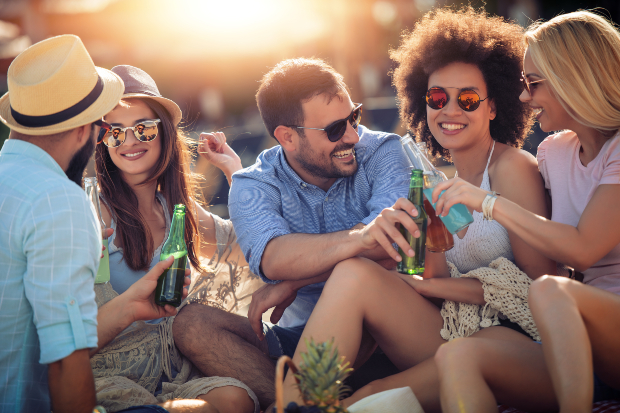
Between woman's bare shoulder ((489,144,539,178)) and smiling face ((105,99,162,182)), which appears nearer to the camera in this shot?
woman's bare shoulder ((489,144,539,178))

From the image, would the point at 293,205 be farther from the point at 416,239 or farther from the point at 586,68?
the point at 586,68

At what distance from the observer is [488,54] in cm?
320

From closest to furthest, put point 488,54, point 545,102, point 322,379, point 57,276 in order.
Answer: point 322,379 < point 57,276 < point 545,102 < point 488,54

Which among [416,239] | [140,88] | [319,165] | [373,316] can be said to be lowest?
[373,316]

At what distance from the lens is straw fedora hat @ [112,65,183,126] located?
336 centimetres

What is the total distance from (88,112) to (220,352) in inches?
59.8

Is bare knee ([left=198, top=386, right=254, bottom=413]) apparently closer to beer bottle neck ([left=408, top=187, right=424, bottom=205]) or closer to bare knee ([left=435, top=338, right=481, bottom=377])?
bare knee ([left=435, top=338, right=481, bottom=377])

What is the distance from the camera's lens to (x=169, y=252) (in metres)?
2.92

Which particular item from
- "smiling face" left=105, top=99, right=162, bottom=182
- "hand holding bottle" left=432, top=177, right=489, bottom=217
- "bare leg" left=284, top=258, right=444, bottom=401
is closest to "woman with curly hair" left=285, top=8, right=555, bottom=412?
"bare leg" left=284, top=258, right=444, bottom=401

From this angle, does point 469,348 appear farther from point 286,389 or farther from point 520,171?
point 520,171

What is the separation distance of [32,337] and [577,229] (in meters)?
2.35

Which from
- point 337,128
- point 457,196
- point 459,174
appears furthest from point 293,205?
point 457,196

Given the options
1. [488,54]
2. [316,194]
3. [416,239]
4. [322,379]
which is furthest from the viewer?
[316,194]

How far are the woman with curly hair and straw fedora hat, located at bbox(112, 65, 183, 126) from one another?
1.67 meters
